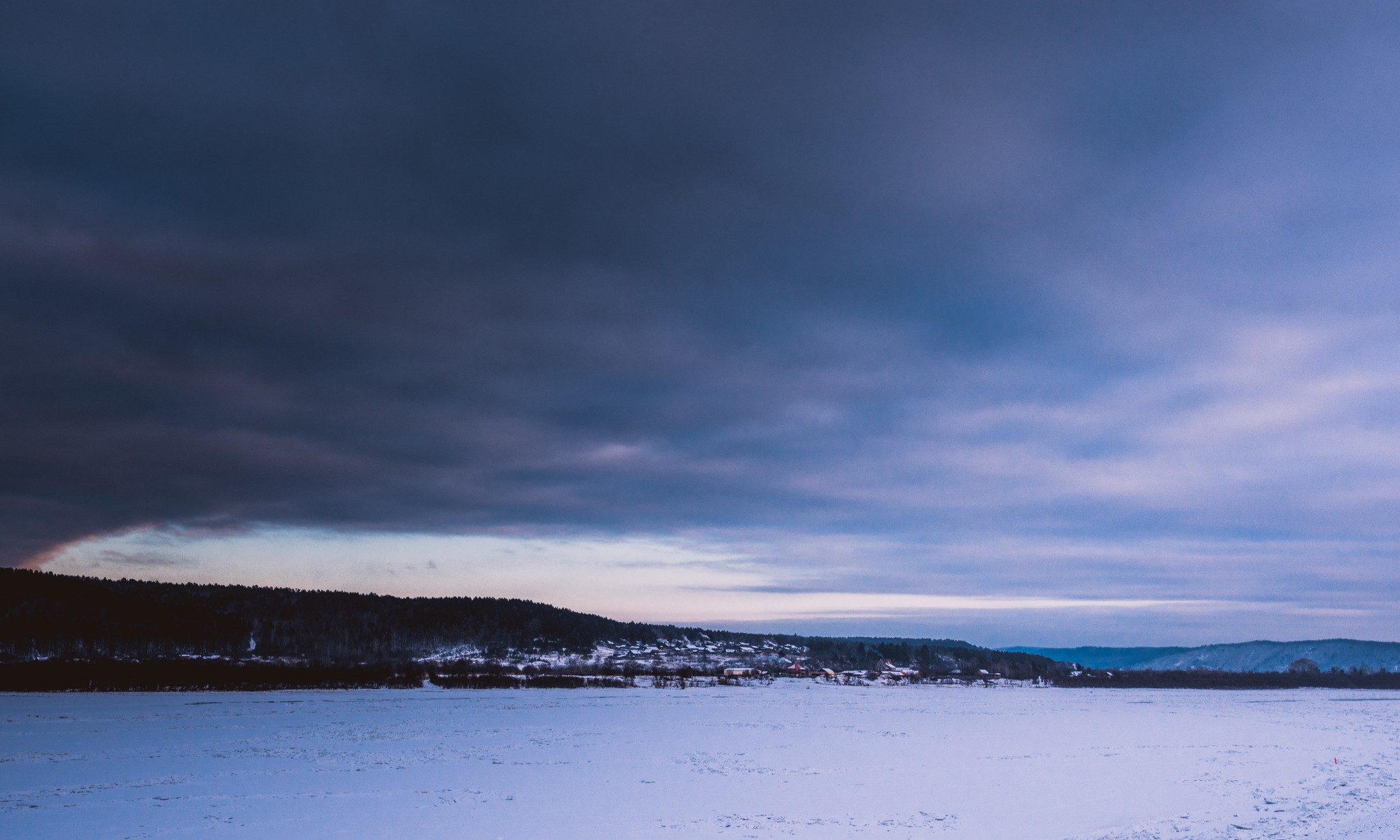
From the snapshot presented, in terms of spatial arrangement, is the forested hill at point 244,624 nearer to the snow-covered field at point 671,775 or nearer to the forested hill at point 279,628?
the forested hill at point 279,628

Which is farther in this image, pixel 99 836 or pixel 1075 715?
pixel 1075 715

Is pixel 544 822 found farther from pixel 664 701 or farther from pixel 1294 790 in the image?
pixel 664 701

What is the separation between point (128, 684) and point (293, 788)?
2017 inches

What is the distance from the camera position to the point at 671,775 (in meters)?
18.9

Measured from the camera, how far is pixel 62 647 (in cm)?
9700

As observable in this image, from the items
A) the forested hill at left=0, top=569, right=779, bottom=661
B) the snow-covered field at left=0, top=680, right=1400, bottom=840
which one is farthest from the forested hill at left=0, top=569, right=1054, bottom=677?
the snow-covered field at left=0, top=680, right=1400, bottom=840

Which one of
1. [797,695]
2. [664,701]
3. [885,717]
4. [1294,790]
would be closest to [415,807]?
[1294,790]

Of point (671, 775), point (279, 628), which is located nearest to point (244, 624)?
point (279, 628)

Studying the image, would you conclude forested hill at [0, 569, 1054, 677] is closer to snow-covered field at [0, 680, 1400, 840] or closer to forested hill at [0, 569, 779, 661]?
forested hill at [0, 569, 779, 661]

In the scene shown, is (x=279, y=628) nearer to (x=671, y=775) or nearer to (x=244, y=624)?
(x=244, y=624)

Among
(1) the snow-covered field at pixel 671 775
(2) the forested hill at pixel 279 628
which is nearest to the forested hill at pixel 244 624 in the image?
(2) the forested hill at pixel 279 628

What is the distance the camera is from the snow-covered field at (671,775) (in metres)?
13.5

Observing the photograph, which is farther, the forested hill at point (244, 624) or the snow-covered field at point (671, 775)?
the forested hill at point (244, 624)

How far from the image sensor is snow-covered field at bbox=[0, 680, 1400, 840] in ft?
44.2
